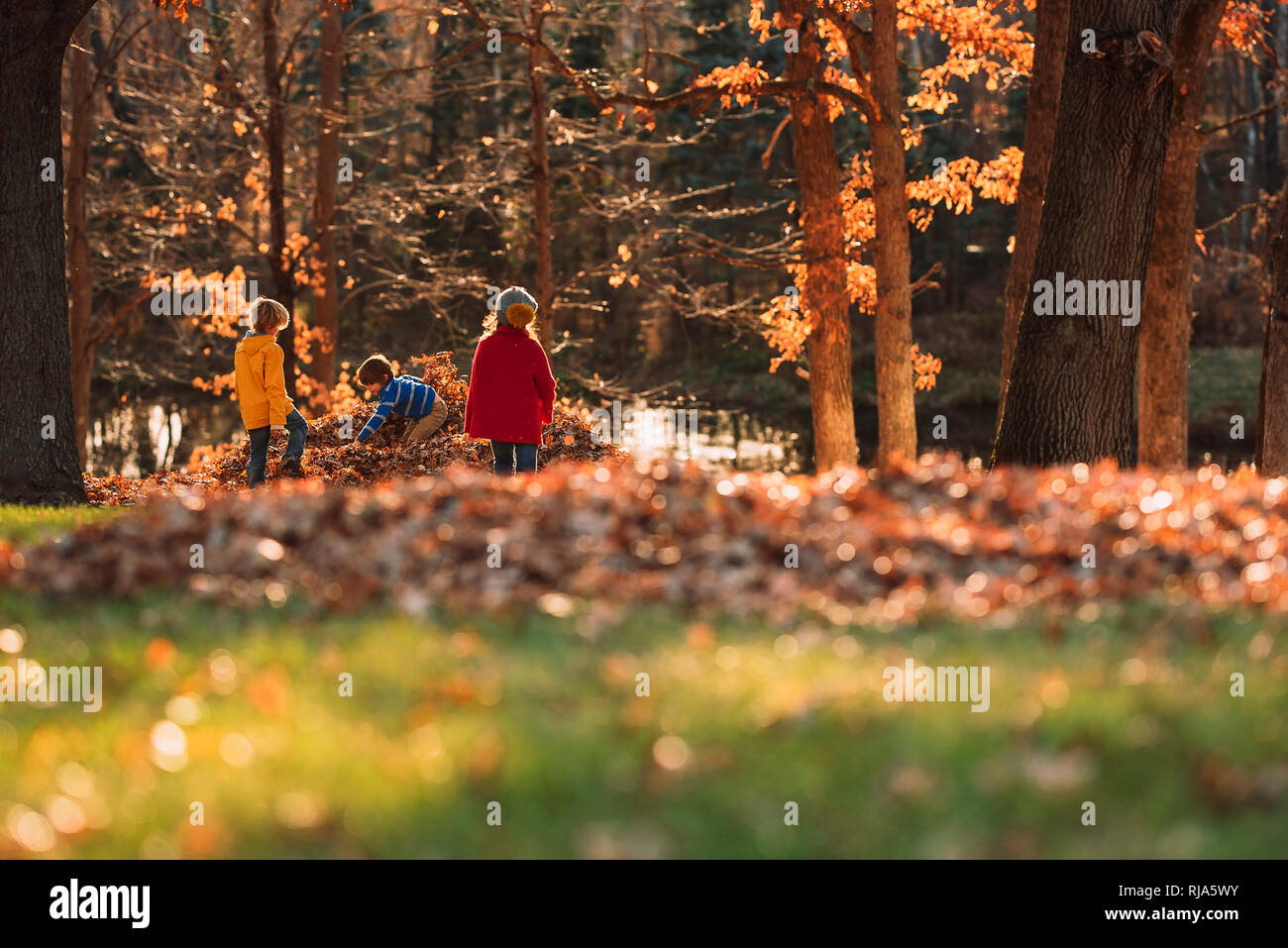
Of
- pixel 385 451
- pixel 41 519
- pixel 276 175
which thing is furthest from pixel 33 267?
pixel 276 175

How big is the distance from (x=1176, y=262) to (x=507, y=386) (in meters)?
7.69

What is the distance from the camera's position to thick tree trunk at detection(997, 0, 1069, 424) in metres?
14.1

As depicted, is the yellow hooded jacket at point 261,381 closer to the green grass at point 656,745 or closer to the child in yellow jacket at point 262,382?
the child in yellow jacket at point 262,382

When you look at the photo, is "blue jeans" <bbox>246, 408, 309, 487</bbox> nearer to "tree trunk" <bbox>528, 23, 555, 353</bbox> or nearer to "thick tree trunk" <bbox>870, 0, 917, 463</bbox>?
"thick tree trunk" <bbox>870, 0, 917, 463</bbox>

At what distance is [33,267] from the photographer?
39.7 ft

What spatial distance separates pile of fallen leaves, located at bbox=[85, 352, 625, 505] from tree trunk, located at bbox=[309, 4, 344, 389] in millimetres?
7523

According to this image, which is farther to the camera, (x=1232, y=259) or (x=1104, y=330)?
(x=1232, y=259)

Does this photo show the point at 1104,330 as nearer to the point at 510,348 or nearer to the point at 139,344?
the point at 510,348

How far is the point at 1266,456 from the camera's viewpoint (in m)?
15.1

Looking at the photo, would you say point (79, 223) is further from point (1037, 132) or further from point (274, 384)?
point (1037, 132)

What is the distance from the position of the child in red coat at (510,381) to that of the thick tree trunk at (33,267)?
437cm

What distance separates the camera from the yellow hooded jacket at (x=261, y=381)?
1219 cm

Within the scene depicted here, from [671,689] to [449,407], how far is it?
11.0 meters
